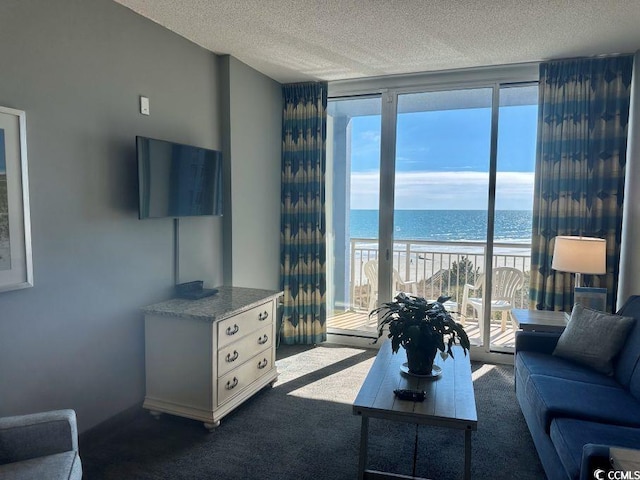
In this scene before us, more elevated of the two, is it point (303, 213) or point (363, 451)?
point (303, 213)

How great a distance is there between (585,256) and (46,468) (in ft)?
11.1

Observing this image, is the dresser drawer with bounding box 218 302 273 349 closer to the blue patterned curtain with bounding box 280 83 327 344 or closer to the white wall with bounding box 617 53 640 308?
the blue patterned curtain with bounding box 280 83 327 344

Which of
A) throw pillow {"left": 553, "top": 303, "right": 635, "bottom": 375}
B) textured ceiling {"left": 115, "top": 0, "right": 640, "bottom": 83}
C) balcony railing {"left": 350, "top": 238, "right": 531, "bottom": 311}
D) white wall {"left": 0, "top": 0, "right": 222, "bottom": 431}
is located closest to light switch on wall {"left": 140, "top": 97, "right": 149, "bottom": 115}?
white wall {"left": 0, "top": 0, "right": 222, "bottom": 431}

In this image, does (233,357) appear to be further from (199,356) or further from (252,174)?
(252,174)

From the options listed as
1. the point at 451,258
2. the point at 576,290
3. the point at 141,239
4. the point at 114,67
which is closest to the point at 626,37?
the point at 576,290

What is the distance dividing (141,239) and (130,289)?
335 mm

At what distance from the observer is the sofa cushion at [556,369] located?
2.41m

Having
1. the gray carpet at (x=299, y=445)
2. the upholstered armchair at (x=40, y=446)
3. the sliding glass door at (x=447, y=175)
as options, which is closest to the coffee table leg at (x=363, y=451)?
the gray carpet at (x=299, y=445)

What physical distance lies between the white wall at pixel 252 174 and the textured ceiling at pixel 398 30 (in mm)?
255

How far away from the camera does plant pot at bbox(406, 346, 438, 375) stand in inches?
90.9

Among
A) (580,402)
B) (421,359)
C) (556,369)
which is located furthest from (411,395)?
(556,369)

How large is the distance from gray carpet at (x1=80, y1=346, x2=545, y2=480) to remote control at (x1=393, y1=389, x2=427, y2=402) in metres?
0.48

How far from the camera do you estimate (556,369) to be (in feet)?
8.28

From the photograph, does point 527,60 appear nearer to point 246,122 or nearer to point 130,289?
point 246,122
